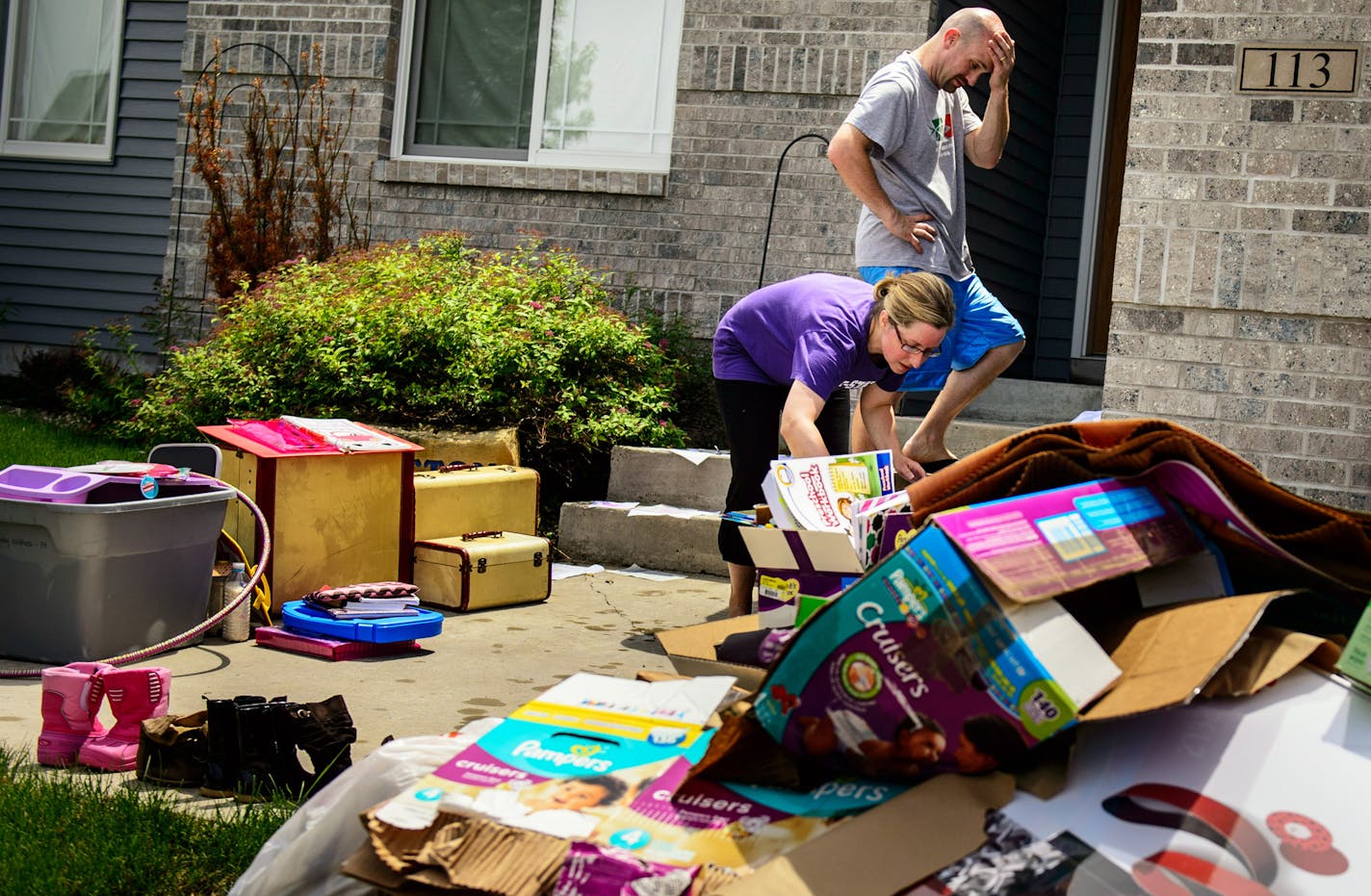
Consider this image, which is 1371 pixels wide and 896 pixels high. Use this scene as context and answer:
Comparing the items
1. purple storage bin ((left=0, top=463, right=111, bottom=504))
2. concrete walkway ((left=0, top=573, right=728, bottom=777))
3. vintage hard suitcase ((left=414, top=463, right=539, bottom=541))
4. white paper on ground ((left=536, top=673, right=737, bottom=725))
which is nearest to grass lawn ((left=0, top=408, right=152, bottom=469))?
vintage hard suitcase ((left=414, top=463, right=539, bottom=541))

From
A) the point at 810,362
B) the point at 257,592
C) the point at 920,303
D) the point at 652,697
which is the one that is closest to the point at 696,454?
the point at 257,592

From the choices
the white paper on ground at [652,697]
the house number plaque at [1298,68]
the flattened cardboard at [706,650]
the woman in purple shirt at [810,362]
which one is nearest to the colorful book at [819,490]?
the flattened cardboard at [706,650]

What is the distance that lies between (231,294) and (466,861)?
7.74 metres

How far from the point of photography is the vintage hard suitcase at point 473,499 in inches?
206

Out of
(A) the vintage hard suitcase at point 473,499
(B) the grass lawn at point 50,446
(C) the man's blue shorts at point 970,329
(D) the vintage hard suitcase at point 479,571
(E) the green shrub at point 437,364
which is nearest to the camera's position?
(C) the man's blue shorts at point 970,329

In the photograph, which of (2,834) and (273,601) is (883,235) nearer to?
(273,601)

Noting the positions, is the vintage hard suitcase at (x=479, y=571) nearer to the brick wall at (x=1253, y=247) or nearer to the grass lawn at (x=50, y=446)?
the brick wall at (x=1253, y=247)

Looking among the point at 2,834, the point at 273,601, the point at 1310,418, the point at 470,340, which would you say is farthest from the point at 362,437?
the point at 1310,418

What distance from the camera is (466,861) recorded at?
1624 millimetres

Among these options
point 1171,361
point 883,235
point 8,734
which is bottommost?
point 8,734

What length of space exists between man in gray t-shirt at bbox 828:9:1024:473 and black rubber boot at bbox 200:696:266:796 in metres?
2.34

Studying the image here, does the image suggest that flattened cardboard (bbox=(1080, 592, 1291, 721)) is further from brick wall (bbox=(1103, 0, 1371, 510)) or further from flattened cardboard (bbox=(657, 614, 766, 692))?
brick wall (bbox=(1103, 0, 1371, 510))

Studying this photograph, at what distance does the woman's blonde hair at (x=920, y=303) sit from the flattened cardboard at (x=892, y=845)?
80.3 inches

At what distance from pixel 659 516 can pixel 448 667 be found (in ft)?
6.97
